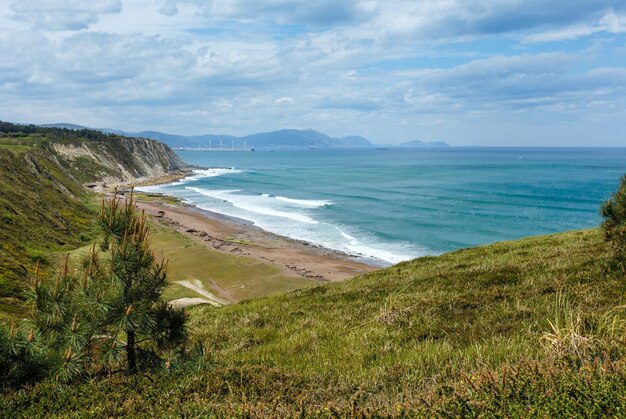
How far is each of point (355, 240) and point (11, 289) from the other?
48.6 m

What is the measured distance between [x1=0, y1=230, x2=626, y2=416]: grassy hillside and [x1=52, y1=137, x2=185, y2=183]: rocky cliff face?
127 meters

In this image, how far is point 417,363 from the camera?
7.16 metres

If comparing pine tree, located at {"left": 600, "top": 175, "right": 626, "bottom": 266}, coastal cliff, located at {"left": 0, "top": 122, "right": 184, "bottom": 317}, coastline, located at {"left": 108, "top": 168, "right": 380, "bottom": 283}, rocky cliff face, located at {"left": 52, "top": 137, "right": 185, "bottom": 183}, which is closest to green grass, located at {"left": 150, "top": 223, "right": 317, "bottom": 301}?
coastline, located at {"left": 108, "top": 168, "right": 380, "bottom": 283}

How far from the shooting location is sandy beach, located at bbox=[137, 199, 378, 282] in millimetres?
50281

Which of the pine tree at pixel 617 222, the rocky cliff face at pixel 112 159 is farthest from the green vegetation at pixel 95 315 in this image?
the rocky cliff face at pixel 112 159

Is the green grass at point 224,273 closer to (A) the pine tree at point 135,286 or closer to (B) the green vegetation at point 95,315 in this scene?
(A) the pine tree at point 135,286

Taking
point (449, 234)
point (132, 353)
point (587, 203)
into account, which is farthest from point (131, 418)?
point (587, 203)

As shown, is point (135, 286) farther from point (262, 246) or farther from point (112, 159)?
point (112, 159)

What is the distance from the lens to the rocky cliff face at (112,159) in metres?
131

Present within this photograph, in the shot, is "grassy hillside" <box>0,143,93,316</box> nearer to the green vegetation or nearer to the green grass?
the green vegetation

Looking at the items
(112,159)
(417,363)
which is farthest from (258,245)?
(112,159)

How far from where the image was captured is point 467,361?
22.3 ft

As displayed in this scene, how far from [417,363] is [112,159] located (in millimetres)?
162797

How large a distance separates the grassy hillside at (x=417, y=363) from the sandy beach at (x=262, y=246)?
3187 centimetres
